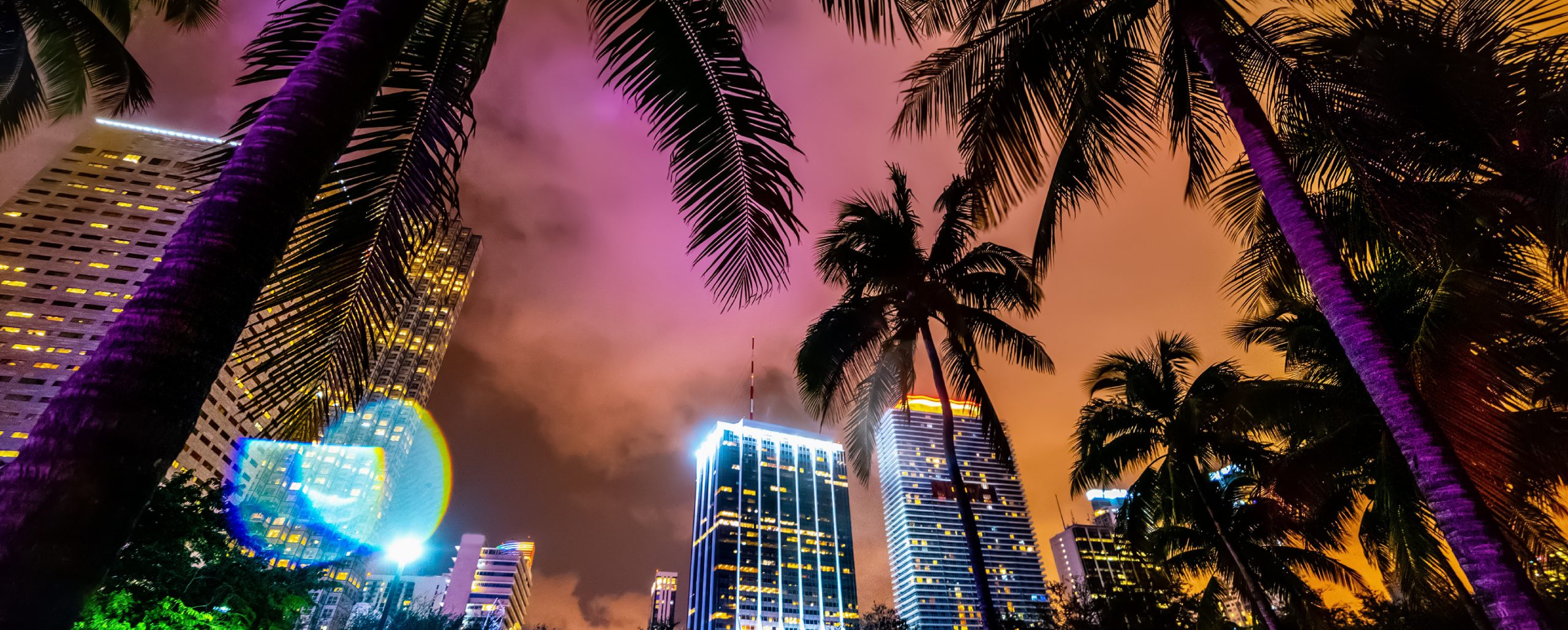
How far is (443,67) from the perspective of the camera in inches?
164

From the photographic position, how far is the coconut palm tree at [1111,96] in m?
4.82

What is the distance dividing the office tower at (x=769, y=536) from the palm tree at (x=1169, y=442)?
116 m

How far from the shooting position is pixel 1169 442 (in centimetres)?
1377

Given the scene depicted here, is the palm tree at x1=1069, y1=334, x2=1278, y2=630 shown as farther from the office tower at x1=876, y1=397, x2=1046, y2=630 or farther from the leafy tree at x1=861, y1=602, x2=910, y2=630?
the office tower at x1=876, y1=397, x2=1046, y2=630

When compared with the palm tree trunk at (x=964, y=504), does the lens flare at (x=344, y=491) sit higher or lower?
higher

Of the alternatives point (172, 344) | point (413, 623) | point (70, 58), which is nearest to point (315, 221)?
point (172, 344)

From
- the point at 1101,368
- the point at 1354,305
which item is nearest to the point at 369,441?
the point at 1101,368

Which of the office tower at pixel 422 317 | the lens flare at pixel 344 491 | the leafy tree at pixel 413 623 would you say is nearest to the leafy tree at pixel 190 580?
the office tower at pixel 422 317

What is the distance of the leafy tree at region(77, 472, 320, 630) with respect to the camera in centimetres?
1362

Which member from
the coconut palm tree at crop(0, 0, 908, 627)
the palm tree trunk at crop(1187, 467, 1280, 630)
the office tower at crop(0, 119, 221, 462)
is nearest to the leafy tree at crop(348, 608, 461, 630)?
the palm tree trunk at crop(1187, 467, 1280, 630)

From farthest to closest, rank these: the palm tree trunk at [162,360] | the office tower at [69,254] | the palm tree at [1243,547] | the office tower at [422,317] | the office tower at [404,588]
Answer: the office tower at [404,588] → the office tower at [69,254] → the palm tree at [1243,547] → the office tower at [422,317] → the palm tree trunk at [162,360]

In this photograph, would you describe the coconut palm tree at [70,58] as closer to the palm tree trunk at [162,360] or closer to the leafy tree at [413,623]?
the palm tree trunk at [162,360]

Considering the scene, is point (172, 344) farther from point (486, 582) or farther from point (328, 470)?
point (486, 582)

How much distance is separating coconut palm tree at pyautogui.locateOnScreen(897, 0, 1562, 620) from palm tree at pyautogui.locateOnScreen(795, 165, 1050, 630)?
358cm
